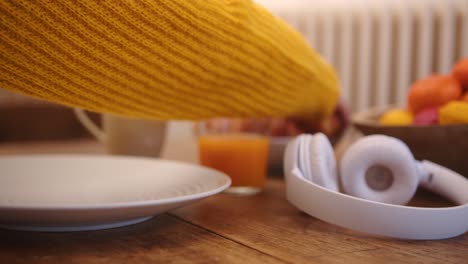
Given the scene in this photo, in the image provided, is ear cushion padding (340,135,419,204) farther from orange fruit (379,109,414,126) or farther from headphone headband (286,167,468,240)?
orange fruit (379,109,414,126)

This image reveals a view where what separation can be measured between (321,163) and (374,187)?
0.23ft

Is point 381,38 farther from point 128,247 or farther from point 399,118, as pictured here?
point 128,247

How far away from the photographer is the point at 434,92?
0.73 meters

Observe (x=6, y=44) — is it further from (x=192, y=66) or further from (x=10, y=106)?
(x=10, y=106)

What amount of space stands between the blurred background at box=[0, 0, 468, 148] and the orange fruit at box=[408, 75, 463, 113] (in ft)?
5.82

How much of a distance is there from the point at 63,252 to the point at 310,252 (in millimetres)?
188

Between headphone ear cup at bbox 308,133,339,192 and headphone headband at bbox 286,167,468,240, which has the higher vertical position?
headphone ear cup at bbox 308,133,339,192

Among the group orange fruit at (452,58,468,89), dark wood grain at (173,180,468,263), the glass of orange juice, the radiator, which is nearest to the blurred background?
the radiator

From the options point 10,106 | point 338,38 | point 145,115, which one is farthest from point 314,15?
point 145,115

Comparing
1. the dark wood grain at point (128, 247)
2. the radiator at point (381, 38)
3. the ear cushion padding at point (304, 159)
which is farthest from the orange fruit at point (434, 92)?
the radiator at point (381, 38)

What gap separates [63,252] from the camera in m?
0.39

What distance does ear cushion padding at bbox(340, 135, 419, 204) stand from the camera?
51cm

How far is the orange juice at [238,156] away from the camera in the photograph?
0.69m

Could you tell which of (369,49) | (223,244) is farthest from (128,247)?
(369,49)
